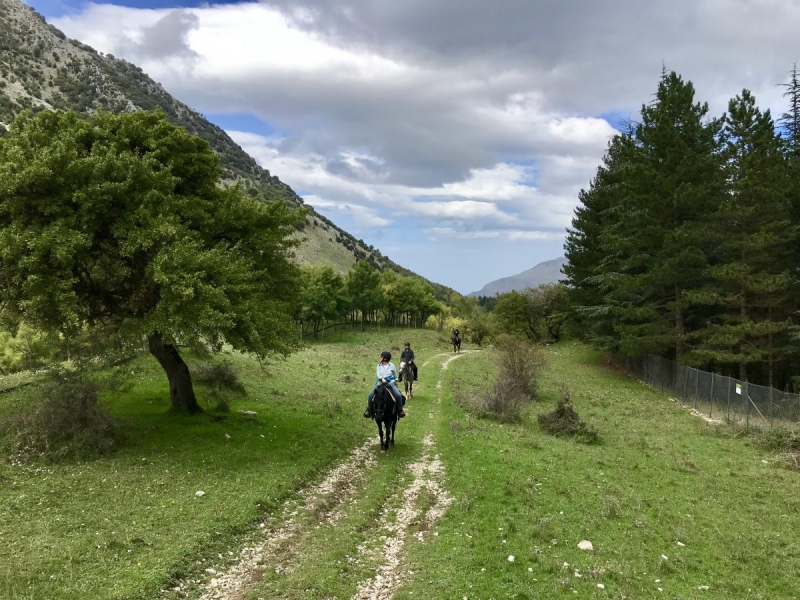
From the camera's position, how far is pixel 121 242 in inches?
528

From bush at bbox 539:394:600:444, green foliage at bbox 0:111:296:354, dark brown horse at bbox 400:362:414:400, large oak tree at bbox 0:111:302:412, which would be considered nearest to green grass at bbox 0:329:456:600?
large oak tree at bbox 0:111:302:412

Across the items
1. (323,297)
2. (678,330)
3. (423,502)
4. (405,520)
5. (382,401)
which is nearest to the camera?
(405,520)

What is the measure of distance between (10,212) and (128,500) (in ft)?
29.5

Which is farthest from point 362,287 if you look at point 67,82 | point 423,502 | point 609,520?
point 67,82

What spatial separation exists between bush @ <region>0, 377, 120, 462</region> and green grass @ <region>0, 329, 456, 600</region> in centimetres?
53

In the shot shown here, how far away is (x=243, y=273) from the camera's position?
15.0m

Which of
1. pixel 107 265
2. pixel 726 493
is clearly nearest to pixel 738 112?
pixel 726 493

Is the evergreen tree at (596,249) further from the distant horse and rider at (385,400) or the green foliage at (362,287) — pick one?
the green foliage at (362,287)

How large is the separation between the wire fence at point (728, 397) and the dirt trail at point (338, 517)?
56.4 ft

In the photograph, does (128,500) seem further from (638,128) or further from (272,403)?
(638,128)

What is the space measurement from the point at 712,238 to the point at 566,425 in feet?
65.8

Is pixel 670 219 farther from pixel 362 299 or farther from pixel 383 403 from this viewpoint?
pixel 362 299

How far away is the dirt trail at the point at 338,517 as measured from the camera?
7.83 m

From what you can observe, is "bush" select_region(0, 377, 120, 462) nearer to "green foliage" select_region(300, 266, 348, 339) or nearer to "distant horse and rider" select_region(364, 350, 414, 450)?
"distant horse and rider" select_region(364, 350, 414, 450)
